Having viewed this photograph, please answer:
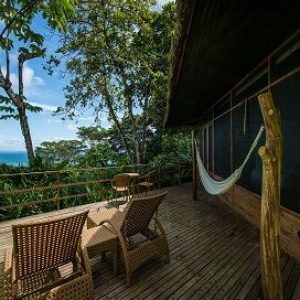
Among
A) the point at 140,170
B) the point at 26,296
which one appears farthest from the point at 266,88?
the point at 140,170

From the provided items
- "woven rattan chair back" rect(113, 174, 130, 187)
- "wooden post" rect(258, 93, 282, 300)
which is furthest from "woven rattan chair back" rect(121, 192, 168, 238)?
"woven rattan chair back" rect(113, 174, 130, 187)

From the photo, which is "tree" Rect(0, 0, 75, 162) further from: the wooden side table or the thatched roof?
the wooden side table

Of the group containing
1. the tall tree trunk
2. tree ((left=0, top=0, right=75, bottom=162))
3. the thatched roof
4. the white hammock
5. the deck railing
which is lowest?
the deck railing

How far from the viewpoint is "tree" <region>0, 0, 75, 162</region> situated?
3.62 metres

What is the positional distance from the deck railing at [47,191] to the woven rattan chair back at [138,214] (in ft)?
9.83

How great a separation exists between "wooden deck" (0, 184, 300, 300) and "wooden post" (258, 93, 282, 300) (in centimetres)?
27

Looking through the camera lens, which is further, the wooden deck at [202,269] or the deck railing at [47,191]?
the deck railing at [47,191]

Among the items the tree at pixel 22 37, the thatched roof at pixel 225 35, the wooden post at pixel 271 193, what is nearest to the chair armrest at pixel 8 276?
the wooden post at pixel 271 193

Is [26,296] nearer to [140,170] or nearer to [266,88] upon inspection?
[266,88]

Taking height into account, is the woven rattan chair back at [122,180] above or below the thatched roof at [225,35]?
below

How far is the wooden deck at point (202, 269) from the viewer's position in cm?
232

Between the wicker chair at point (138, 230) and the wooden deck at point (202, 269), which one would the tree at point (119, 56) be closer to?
the wooden deck at point (202, 269)

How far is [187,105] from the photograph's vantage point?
21.6 feet

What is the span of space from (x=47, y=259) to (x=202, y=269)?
5.45ft
